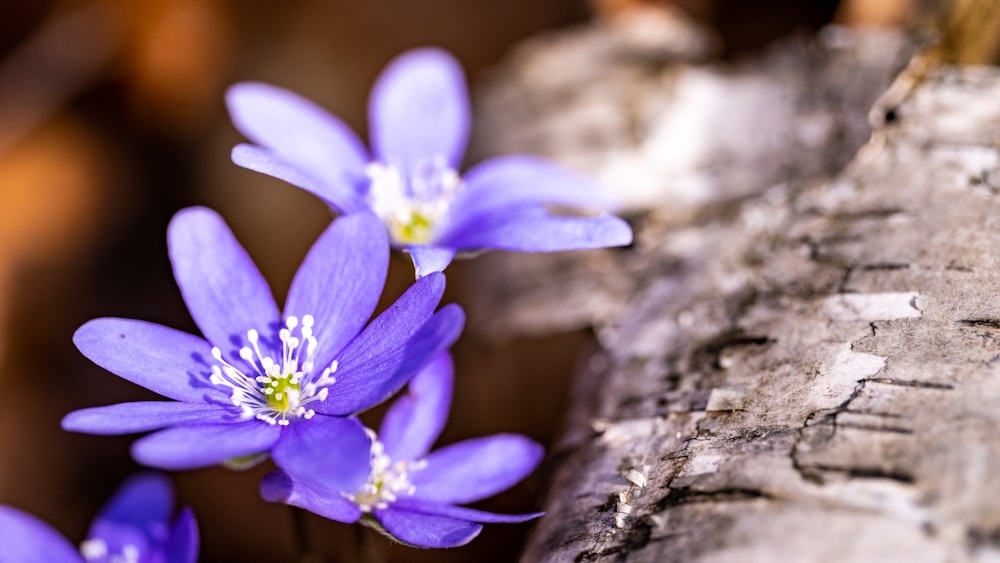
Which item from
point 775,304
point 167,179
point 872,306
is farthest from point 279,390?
point 167,179

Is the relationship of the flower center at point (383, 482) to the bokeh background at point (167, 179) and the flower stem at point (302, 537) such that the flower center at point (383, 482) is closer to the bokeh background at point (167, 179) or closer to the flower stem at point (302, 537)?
the flower stem at point (302, 537)

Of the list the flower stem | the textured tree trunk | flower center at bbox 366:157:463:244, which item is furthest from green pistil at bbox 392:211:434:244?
the flower stem

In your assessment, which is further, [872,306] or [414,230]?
[414,230]

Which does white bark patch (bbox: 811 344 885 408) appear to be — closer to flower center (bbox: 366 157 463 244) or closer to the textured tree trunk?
the textured tree trunk

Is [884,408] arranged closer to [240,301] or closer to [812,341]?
[812,341]

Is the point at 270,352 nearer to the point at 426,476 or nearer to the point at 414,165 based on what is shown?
the point at 426,476

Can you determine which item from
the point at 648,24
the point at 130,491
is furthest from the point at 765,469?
the point at 648,24
